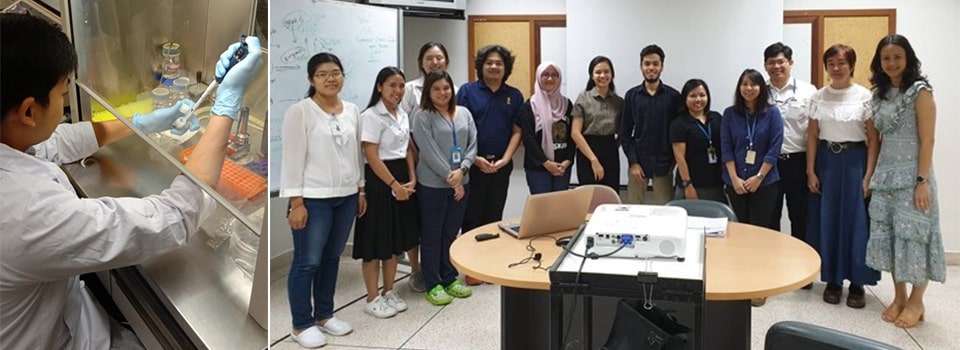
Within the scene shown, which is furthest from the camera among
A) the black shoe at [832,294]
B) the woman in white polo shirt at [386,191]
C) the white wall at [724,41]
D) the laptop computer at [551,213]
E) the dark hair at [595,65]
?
the white wall at [724,41]

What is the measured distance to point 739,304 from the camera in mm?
2309

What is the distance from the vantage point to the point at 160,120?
115 cm

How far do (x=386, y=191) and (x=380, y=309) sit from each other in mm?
643

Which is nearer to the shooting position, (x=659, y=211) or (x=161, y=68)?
(x=161, y=68)

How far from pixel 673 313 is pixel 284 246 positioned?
2.30 m

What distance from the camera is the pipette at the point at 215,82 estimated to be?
1.05 meters

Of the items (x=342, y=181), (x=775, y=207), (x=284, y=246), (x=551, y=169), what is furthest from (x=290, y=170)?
(x=775, y=207)

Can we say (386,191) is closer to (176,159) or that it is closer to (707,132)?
(707,132)

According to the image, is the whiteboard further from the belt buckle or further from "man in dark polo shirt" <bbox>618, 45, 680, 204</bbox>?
the belt buckle

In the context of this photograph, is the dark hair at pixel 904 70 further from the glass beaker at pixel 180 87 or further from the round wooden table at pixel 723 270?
the glass beaker at pixel 180 87

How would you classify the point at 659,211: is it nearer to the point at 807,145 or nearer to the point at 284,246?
the point at 807,145

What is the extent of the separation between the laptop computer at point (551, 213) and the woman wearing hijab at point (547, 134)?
143 cm

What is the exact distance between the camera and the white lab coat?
985mm

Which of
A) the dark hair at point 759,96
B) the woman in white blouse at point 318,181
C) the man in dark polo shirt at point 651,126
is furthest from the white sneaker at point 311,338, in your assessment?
the dark hair at point 759,96
